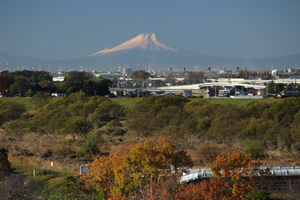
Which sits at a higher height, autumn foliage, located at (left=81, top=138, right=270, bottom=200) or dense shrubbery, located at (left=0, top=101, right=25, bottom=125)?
autumn foliage, located at (left=81, top=138, right=270, bottom=200)

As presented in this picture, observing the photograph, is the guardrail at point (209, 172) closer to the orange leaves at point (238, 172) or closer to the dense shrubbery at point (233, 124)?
the orange leaves at point (238, 172)

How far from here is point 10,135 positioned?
3509 centimetres

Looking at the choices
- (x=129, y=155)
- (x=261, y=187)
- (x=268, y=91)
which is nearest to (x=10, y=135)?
(x=129, y=155)

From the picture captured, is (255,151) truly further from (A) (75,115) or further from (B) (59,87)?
(B) (59,87)

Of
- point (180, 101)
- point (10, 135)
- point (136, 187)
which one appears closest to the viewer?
point (136, 187)

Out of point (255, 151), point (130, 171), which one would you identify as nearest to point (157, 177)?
point (130, 171)

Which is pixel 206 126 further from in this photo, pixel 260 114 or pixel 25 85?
pixel 25 85

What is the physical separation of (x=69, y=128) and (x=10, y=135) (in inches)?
186

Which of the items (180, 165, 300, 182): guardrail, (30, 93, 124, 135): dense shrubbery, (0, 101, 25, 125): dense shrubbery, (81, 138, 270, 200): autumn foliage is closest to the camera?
(81, 138, 270, 200): autumn foliage

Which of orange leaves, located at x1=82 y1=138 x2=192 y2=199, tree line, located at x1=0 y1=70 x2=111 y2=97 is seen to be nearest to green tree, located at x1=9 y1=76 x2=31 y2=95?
tree line, located at x1=0 y1=70 x2=111 y2=97

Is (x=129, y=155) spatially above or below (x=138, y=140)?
above

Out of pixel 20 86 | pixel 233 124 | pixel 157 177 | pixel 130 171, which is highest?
pixel 20 86

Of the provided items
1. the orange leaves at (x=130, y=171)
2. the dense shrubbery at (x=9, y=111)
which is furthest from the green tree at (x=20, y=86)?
the orange leaves at (x=130, y=171)

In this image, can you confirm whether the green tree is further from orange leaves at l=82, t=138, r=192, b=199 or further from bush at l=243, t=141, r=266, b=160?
orange leaves at l=82, t=138, r=192, b=199
